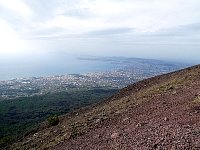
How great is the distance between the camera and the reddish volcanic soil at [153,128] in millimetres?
12625

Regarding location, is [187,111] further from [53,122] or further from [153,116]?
[53,122]

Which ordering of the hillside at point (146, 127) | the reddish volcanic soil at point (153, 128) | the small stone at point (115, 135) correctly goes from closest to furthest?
the reddish volcanic soil at point (153, 128) → the hillside at point (146, 127) → the small stone at point (115, 135)

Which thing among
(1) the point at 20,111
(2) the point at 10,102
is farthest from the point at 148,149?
(2) the point at 10,102

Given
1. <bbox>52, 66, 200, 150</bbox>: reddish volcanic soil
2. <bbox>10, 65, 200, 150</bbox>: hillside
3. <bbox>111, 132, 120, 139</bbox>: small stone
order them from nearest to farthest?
<bbox>52, 66, 200, 150</bbox>: reddish volcanic soil < <bbox>10, 65, 200, 150</bbox>: hillside < <bbox>111, 132, 120, 139</bbox>: small stone

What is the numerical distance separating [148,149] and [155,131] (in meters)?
1.83

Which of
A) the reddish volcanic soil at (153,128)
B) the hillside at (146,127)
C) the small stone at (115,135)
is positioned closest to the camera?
the reddish volcanic soil at (153,128)

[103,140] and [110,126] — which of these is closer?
[103,140]

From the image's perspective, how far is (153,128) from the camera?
14.6 m

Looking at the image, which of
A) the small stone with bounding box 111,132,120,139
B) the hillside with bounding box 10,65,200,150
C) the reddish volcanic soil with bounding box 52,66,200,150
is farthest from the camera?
the small stone with bounding box 111,132,120,139

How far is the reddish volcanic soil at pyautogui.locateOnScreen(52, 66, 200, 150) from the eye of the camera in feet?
41.4

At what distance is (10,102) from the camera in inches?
5098

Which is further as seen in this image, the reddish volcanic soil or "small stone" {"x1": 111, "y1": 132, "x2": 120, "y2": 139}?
"small stone" {"x1": 111, "y1": 132, "x2": 120, "y2": 139}

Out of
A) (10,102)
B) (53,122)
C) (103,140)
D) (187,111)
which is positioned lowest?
(10,102)

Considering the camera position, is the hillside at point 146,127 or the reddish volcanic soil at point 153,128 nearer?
the reddish volcanic soil at point 153,128
